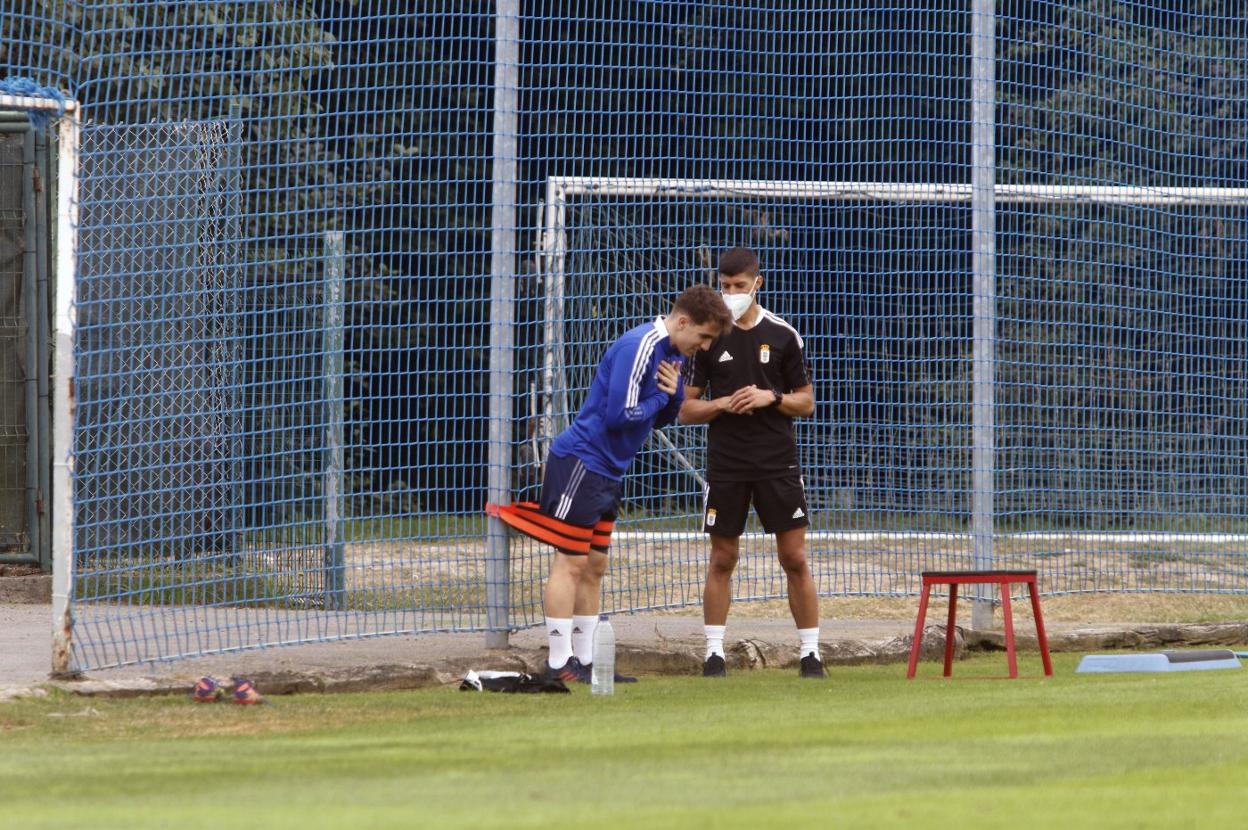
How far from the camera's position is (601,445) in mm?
8297

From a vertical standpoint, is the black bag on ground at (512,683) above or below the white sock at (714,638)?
below

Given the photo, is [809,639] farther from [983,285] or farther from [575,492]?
[983,285]

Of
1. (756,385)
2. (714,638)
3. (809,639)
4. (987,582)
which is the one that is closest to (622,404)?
(756,385)

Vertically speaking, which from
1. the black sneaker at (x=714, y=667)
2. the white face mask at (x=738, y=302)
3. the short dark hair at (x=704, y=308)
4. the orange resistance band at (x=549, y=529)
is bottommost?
the black sneaker at (x=714, y=667)

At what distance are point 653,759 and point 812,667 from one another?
10.9 feet

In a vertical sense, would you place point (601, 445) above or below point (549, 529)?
above

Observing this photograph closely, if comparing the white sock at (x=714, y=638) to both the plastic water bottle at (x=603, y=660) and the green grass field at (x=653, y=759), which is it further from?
the plastic water bottle at (x=603, y=660)

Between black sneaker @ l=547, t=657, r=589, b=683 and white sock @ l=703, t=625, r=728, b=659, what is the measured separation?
0.78 metres

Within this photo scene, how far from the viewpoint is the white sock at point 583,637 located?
8.45 metres

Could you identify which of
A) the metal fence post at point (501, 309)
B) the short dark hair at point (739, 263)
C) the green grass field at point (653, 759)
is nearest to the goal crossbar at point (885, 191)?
the metal fence post at point (501, 309)

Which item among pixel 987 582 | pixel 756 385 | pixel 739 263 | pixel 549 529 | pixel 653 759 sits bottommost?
pixel 653 759

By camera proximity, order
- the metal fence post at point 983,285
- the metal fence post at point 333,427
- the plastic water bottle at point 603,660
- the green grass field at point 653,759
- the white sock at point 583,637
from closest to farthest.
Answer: the green grass field at point 653,759 < the plastic water bottle at point 603,660 < the white sock at point 583,637 < the metal fence post at point 333,427 < the metal fence post at point 983,285

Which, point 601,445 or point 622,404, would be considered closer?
point 622,404

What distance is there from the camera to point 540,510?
8406 mm
